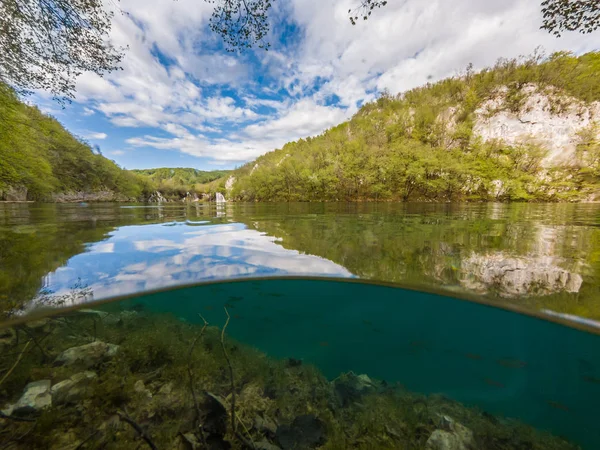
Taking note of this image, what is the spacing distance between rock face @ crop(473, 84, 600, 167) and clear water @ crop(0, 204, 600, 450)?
69479 millimetres

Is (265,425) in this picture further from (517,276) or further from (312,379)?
(517,276)

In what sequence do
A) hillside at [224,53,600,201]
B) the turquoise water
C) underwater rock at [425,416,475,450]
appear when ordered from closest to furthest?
1. underwater rock at [425,416,475,450]
2. the turquoise water
3. hillside at [224,53,600,201]

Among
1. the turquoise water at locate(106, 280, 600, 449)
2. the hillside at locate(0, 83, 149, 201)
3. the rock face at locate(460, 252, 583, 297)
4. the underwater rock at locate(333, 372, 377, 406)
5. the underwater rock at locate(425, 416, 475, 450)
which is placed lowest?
the turquoise water at locate(106, 280, 600, 449)

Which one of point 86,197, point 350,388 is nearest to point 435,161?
point 350,388

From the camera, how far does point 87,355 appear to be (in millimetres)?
3375

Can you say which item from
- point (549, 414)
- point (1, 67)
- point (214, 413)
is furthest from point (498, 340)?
point (1, 67)

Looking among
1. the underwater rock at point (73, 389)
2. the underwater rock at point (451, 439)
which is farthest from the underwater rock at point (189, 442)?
the underwater rock at point (451, 439)

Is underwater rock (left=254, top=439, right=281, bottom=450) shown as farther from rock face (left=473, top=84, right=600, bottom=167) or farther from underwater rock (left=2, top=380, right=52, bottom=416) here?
rock face (left=473, top=84, right=600, bottom=167)

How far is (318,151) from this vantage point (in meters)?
73.4

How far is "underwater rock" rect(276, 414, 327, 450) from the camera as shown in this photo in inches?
93.2

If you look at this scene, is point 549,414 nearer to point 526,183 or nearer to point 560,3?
point 560,3

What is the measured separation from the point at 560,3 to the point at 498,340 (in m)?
12.8

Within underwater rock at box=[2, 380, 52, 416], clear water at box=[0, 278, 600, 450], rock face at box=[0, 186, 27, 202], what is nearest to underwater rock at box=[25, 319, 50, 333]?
clear water at box=[0, 278, 600, 450]

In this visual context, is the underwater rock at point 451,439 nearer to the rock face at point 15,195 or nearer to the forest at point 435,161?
the forest at point 435,161
